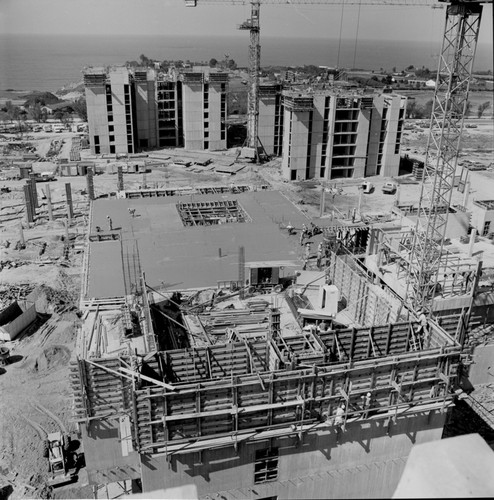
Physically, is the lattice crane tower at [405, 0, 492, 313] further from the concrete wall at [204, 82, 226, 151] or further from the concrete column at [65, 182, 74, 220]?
the concrete wall at [204, 82, 226, 151]

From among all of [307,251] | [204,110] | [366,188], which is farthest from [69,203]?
[204,110]

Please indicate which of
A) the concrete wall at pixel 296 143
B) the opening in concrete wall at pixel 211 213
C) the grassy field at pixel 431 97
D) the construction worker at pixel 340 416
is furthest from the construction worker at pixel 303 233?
the grassy field at pixel 431 97

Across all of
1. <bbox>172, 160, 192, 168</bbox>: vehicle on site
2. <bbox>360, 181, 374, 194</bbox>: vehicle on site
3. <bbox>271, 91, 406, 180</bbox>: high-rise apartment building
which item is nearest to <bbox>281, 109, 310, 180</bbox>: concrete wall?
<bbox>271, 91, 406, 180</bbox>: high-rise apartment building

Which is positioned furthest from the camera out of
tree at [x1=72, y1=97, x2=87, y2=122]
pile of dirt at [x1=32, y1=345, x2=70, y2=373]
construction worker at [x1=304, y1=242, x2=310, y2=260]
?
tree at [x1=72, y1=97, x2=87, y2=122]

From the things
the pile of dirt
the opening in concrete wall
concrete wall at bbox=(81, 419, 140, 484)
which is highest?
the opening in concrete wall

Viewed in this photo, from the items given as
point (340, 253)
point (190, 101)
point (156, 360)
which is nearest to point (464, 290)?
point (340, 253)

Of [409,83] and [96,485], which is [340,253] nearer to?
[96,485]
